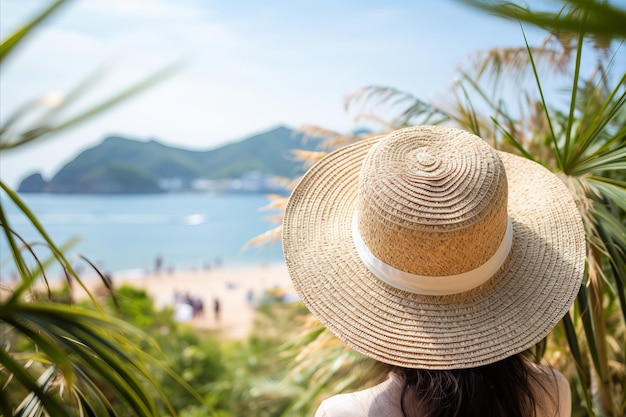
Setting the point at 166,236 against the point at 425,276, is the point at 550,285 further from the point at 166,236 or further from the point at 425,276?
the point at 166,236

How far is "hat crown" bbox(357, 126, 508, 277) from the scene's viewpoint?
867 millimetres

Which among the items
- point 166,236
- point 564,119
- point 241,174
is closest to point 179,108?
point 241,174

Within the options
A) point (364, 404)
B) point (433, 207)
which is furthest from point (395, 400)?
point (433, 207)

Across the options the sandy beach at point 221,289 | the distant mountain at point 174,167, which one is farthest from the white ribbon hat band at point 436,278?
the distant mountain at point 174,167

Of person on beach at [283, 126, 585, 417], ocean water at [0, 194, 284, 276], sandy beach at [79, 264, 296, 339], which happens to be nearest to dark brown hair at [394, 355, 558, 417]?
person on beach at [283, 126, 585, 417]

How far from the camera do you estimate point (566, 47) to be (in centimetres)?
214

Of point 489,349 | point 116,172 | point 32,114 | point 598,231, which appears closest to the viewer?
point 32,114

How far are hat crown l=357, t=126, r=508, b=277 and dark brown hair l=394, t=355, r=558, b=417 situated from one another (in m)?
0.18

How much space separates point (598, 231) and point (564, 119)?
133 cm

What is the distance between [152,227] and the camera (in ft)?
157

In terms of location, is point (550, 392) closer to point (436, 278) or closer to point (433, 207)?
point (436, 278)

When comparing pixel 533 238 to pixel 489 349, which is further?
pixel 533 238

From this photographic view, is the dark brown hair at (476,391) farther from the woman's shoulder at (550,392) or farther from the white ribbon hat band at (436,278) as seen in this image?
the white ribbon hat band at (436,278)

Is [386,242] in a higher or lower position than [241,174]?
higher
